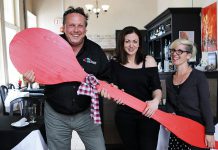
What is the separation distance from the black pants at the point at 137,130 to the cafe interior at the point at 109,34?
2.13ft

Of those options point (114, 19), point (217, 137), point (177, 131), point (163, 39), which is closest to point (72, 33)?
point (177, 131)

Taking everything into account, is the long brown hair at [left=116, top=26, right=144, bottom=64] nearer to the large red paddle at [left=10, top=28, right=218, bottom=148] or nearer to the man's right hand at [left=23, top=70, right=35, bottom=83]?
the large red paddle at [left=10, top=28, right=218, bottom=148]

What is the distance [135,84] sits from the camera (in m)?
1.71

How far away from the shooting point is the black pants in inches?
67.2

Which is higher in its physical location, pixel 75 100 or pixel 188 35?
pixel 188 35

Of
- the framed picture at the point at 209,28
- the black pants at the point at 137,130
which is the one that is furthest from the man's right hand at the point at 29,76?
the framed picture at the point at 209,28

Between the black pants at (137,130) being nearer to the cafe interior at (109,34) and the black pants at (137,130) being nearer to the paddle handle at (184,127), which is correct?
the paddle handle at (184,127)

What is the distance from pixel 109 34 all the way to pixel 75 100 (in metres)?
6.30

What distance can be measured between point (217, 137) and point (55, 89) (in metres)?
1.44

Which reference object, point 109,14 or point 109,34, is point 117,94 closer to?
point 109,34

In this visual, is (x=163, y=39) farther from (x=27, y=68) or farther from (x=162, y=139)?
(x=27, y=68)

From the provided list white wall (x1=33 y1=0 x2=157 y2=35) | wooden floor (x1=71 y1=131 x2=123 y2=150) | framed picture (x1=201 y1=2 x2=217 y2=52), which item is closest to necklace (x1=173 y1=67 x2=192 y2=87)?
wooden floor (x1=71 y1=131 x2=123 y2=150)

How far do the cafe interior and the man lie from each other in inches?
15.4

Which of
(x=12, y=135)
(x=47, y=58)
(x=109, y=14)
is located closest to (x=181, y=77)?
(x=47, y=58)
